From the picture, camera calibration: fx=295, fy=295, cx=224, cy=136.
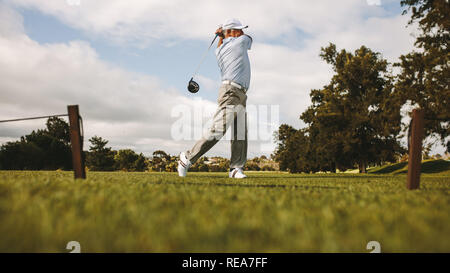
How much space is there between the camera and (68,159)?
2878cm

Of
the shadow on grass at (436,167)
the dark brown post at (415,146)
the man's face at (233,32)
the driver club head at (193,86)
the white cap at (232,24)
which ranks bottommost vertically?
the shadow on grass at (436,167)

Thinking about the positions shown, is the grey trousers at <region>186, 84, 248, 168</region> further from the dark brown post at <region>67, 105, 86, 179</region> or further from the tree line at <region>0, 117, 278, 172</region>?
the tree line at <region>0, 117, 278, 172</region>

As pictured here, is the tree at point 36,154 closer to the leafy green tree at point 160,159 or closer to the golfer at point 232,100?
the leafy green tree at point 160,159

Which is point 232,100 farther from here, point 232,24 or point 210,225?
point 210,225

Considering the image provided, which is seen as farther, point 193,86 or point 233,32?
point 193,86

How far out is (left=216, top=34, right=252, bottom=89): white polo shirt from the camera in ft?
18.2

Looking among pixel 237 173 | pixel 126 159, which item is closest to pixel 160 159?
pixel 126 159

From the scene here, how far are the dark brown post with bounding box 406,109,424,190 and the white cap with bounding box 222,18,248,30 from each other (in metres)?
3.63

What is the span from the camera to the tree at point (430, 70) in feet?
57.2

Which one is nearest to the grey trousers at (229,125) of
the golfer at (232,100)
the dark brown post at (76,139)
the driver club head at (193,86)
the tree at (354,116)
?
the golfer at (232,100)

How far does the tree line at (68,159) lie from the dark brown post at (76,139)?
1045cm

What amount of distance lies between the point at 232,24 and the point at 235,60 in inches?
32.1

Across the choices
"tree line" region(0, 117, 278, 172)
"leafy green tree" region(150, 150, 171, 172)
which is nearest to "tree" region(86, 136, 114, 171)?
"tree line" region(0, 117, 278, 172)

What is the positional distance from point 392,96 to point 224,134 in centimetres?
2119
